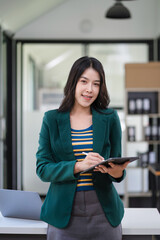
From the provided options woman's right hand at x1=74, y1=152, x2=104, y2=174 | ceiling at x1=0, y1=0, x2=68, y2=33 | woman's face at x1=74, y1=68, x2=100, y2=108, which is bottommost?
woman's right hand at x1=74, y1=152, x2=104, y2=174

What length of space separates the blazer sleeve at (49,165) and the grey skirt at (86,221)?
0.11m

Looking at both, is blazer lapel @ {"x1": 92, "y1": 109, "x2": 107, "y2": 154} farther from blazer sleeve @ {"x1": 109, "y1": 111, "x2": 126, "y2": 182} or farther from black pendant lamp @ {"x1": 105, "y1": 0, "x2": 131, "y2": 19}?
black pendant lamp @ {"x1": 105, "y1": 0, "x2": 131, "y2": 19}

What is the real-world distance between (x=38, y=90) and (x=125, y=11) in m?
2.19

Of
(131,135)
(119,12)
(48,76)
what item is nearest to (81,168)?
(119,12)

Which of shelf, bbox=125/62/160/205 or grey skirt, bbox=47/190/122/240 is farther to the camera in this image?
shelf, bbox=125/62/160/205

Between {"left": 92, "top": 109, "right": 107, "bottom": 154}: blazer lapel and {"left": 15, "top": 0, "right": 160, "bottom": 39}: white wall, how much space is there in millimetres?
4763

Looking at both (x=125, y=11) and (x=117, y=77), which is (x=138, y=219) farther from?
Answer: (x=117, y=77)

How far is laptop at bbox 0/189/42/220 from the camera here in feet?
6.04

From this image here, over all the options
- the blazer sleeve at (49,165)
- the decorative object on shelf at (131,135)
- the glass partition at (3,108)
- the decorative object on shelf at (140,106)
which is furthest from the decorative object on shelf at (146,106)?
the blazer sleeve at (49,165)

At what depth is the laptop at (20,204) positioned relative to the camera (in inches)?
72.5

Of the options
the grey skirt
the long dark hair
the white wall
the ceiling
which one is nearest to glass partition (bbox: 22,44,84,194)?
the white wall

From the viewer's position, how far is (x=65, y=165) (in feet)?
5.06

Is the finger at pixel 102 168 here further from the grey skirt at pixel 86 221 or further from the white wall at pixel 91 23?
the white wall at pixel 91 23

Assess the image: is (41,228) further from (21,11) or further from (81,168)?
(21,11)
